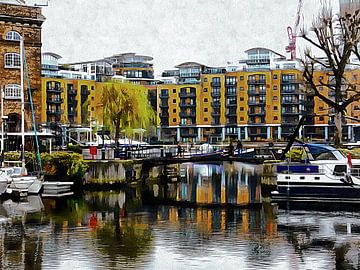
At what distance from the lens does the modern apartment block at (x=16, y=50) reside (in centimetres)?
5900

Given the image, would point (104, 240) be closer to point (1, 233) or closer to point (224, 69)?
point (1, 233)

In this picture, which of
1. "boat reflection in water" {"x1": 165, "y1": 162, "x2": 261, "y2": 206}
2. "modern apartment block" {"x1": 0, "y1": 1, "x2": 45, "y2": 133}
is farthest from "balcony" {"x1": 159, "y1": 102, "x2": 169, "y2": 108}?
"modern apartment block" {"x1": 0, "y1": 1, "x2": 45, "y2": 133}

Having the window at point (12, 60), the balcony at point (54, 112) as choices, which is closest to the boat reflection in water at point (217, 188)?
the window at point (12, 60)

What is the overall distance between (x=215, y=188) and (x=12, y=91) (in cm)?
1966

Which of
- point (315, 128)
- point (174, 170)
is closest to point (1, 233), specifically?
point (174, 170)

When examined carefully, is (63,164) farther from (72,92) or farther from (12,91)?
(72,92)

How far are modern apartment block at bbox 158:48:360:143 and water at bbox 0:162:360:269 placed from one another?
94.1 meters

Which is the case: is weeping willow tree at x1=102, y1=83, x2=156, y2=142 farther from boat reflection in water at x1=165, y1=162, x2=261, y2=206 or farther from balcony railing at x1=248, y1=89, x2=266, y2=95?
balcony railing at x1=248, y1=89, x2=266, y2=95

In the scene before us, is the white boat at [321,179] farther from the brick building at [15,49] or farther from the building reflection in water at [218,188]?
the brick building at [15,49]

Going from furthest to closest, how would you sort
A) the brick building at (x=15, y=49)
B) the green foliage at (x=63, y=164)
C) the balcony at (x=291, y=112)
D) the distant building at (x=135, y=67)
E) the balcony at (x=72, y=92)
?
1. the distant building at (x=135, y=67)
2. the balcony at (x=291, y=112)
3. the balcony at (x=72, y=92)
4. the brick building at (x=15, y=49)
5. the green foliage at (x=63, y=164)

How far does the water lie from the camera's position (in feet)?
79.5

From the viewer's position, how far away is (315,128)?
136250mm

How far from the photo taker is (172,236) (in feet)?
98.0

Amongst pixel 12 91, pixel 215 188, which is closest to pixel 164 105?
pixel 12 91
